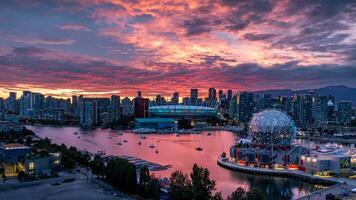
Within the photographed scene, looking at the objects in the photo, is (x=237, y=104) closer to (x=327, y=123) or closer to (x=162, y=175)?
(x=327, y=123)

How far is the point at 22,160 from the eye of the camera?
13.1 m

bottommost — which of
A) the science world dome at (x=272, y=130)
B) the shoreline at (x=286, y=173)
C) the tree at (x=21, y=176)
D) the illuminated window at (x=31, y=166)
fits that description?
the shoreline at (x=286, y=173)

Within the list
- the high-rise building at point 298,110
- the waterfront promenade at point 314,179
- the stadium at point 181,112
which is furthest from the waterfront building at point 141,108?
the waterfront promenade at point 314,179

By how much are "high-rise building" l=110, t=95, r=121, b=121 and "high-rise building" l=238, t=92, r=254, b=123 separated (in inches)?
657

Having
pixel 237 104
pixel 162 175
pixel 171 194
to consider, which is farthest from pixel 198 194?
pixel 237 104

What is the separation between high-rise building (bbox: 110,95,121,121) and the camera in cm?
5118

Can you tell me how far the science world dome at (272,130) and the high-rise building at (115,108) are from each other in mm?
36279

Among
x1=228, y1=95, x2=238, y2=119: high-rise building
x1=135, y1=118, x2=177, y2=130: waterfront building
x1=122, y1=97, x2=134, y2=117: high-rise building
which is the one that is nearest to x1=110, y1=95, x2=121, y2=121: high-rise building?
x1=122, y1=97, x2=134, y2=117: high-rise building

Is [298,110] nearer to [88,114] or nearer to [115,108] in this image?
[115,108]

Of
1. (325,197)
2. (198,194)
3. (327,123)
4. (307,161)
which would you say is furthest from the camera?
(327,123)

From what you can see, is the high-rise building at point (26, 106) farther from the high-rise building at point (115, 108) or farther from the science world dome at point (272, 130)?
the science world dome at point (272, 130)

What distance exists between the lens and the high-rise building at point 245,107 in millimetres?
52453

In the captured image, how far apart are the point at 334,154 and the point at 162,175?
6220 millimetres

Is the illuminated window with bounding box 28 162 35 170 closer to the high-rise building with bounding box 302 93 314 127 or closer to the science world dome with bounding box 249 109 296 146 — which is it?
the science world dome with bounding box 249 109 296 146
